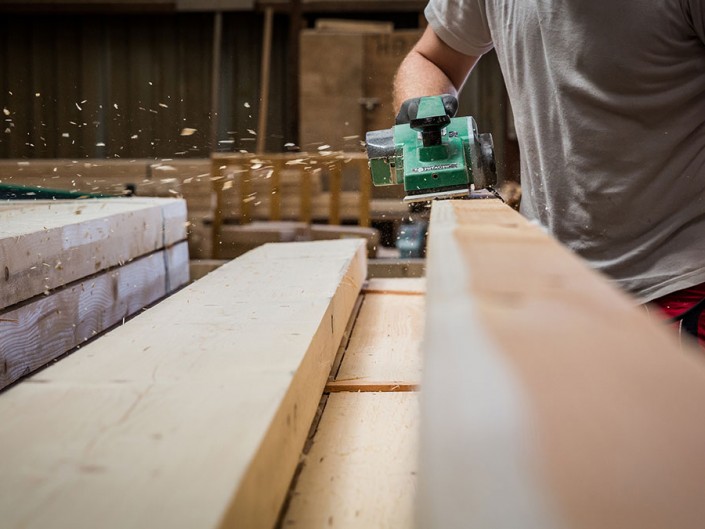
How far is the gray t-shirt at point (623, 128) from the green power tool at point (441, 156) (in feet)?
0.52

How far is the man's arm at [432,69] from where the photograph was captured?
231 cm

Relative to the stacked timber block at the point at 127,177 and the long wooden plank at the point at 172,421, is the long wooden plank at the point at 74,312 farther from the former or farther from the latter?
the stacked timber block at the point at 127,177

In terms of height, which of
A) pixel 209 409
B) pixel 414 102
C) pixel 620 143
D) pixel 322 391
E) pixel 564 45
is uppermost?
pixel 564 45

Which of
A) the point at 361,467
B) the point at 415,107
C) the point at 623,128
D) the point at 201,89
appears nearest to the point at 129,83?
the point at 201,89

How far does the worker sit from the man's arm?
0.38 m

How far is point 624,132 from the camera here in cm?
176

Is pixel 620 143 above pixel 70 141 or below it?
below

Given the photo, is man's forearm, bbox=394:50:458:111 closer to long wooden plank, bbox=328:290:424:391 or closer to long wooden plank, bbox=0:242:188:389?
long wooden plank, bbox=328:290:424:391

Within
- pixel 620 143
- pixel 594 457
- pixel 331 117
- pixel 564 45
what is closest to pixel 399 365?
pixel 620 143

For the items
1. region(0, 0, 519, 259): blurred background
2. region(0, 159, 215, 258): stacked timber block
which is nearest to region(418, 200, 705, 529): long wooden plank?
region(0, 159, 215, 258): stacked timber block

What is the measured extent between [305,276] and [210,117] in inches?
308

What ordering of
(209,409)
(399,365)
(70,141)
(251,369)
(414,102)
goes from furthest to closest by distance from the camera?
1. (70,141)
2. (414,102)
3. (399,365)
4. (251,369)
5. (209,409)

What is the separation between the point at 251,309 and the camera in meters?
1.55

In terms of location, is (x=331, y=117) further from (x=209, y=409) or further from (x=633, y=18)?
(x=209, y=409)
